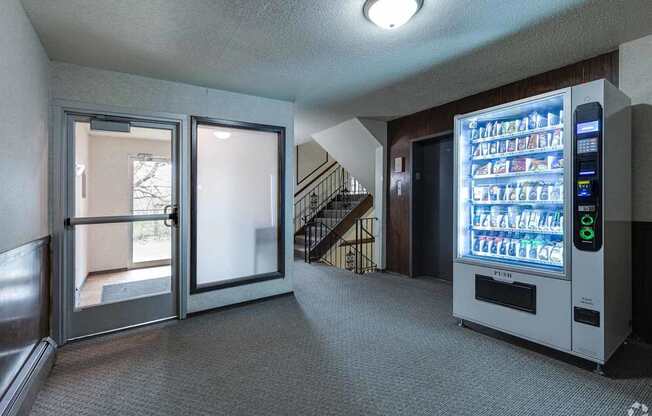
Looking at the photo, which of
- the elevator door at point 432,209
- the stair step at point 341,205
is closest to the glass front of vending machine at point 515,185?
the elevator door at point 432,209

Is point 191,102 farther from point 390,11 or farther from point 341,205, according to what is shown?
point 341,205

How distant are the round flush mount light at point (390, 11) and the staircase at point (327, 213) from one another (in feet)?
14.1

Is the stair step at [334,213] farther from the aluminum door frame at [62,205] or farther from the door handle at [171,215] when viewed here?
the aluminum door frame at [62,205]

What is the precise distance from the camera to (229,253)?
3.66m

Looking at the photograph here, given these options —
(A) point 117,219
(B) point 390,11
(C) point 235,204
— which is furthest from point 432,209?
(A) point 117,219

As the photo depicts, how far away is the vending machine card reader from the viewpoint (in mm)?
2150

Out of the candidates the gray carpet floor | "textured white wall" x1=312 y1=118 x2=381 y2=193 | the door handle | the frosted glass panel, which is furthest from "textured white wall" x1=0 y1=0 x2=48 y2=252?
"textured white wall" x1=312 y1=118 x2=381 y2=193

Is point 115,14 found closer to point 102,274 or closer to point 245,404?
point 245,404

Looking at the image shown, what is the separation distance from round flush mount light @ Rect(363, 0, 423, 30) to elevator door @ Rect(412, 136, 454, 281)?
2.80 meters

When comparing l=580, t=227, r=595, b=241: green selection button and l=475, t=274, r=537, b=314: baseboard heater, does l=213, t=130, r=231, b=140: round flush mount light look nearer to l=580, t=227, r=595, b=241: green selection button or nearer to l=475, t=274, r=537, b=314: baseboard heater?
l=475, t=274, r=537, b=314: baseboard heater

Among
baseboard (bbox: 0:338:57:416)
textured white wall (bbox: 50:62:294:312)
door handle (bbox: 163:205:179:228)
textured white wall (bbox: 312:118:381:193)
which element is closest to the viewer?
baseboard (bbox: 0:338:57:416)

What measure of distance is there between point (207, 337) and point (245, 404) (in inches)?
43.3

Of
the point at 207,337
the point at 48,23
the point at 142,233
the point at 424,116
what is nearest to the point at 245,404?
the point at 207,337

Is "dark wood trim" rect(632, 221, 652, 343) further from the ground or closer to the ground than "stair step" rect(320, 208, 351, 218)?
closer to the ground
